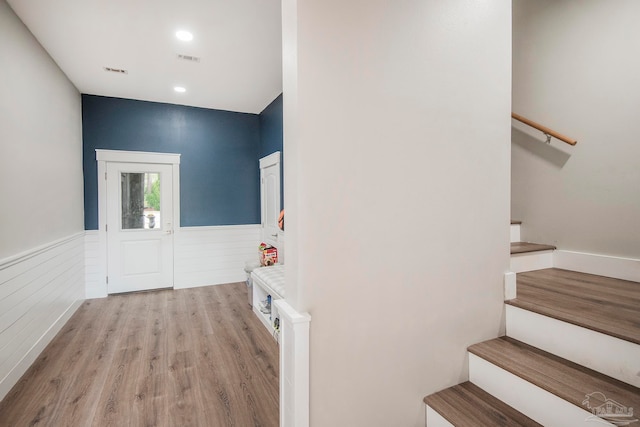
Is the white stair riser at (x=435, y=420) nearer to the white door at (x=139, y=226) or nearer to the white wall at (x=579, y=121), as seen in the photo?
the white wall at (x=579, y=121)

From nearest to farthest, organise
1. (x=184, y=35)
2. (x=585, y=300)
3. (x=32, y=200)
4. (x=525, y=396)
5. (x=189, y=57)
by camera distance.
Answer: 1. (x=525, y=396)
2. (x=585, y=300)
3. (x=32, y=200)
4. (x=184, y=35)
5. (x=189, y=57)

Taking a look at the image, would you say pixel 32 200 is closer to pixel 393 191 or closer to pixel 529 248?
pixel 393 191

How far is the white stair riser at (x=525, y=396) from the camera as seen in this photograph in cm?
110

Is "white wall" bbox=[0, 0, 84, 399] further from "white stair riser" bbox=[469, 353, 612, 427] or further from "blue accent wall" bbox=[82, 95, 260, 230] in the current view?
"white stair riser" bbox=[469, 353, 612, 427]

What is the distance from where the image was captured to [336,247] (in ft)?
Answer: 3.79

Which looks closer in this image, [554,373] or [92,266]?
[554,373]

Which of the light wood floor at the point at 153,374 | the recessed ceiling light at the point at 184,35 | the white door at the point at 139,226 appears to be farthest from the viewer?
the white door at the point at 139,226

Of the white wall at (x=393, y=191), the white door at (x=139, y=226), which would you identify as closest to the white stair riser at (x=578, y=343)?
the white wall at (x=393, y=191)

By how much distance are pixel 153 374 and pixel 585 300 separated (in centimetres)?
296

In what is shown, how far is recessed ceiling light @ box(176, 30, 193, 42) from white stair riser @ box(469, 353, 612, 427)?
3.42 meters

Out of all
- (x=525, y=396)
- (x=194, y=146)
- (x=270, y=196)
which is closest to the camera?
(x=525, y=396)

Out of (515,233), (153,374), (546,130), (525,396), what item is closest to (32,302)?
(153,374)

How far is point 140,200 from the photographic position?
181 inches

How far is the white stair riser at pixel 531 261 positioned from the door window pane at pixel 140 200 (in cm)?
477
